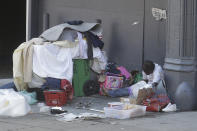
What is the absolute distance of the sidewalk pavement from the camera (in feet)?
23.9

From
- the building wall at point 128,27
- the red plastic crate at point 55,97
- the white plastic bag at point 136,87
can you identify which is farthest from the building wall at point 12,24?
the red plastic crate at point 55,97

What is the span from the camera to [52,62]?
1023 centimetres

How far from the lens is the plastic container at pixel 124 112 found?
824 cm

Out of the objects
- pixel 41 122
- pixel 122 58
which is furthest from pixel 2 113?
pixel 122 58

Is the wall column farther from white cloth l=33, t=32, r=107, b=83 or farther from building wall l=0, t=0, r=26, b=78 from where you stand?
building wall l=0, t=0, r=26, b=78

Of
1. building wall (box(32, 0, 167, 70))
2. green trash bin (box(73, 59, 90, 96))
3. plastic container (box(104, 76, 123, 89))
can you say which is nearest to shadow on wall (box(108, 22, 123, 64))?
building wall (box(32, 0, 167, 70))

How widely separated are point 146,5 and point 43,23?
405 cm

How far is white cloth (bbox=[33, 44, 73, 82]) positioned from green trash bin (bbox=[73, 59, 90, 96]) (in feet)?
1.10

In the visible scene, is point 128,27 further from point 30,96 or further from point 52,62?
point 30,96

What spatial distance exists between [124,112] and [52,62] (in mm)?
2630

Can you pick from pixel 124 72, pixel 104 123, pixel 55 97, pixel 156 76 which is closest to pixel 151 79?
pixel 156 76

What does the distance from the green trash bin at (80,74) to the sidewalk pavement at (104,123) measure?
1690 mm

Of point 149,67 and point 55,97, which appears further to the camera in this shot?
point 149,67

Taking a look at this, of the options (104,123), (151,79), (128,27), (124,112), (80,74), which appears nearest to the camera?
(104,123)
